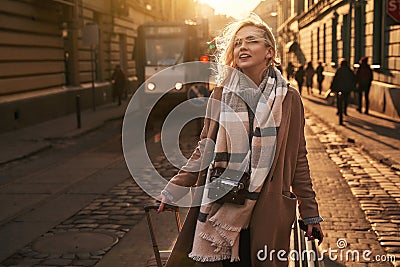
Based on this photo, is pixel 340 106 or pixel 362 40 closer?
pixel 340 106

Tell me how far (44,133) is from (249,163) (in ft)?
44.2

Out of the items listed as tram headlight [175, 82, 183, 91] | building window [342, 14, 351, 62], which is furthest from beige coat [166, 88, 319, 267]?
building window [342, 14, 351, 62]

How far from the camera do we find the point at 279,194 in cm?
270

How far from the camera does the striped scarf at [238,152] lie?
2636mm

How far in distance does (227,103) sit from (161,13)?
42129 millimetres

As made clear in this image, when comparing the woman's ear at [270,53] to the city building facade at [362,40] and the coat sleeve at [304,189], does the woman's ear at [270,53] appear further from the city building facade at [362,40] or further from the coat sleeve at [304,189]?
the city building facade at [362,40]

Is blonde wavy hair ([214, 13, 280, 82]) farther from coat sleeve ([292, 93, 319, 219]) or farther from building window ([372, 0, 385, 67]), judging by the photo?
building window ([372, 0, 385, 67])

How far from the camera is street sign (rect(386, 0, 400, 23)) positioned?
10828mm

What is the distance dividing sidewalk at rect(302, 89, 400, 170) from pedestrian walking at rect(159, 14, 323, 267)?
7386 millimetres

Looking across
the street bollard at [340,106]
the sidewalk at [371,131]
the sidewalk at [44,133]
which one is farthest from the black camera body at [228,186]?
the street bollard at [340,106]

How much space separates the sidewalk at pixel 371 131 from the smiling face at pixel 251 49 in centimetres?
748

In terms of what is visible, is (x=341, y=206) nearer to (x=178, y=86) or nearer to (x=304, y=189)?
(x=304, y=189)

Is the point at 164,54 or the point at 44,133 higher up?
the point at 164,54

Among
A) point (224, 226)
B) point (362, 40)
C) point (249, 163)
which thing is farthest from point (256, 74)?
point (362, 40)
